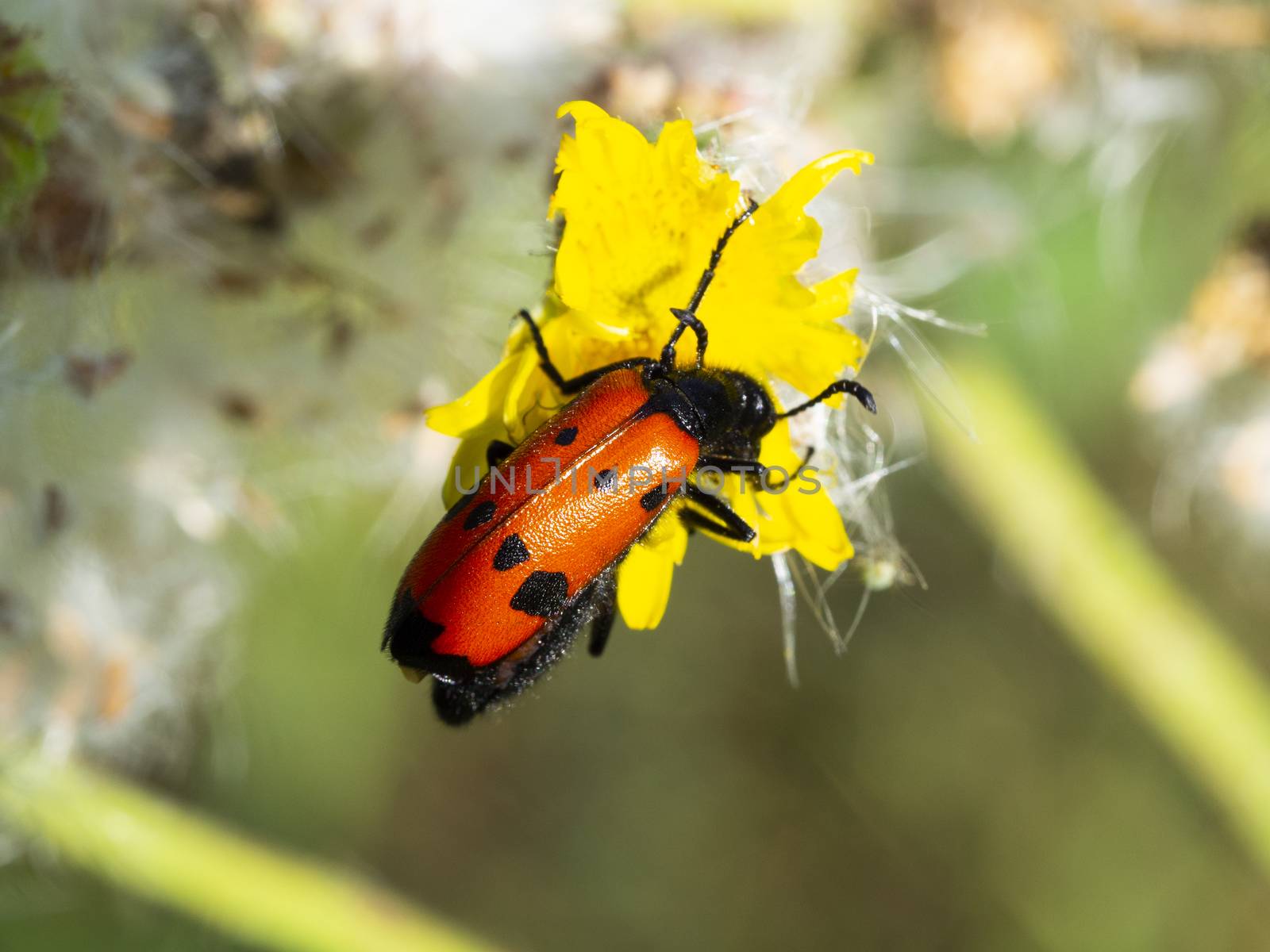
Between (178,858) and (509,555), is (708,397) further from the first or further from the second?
(178,858)

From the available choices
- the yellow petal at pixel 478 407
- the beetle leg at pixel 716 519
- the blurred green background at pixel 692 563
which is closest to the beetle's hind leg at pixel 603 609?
the beetle leg at pixel 716 519

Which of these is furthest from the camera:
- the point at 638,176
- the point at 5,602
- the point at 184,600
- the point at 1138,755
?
the point at 1138,755

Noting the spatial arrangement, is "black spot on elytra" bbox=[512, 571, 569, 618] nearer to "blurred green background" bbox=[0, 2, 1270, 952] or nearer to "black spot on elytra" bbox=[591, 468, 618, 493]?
"black spot on elytra" bbox=[591, 468, 618, 493]

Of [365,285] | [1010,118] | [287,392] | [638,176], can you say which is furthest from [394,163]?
[1010,118]

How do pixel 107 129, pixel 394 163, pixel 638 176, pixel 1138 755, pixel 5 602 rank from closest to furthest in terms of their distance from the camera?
pixel 638 176, pixel 107 129, pixel 394 163, pixel 5 602, pixel 1138 755

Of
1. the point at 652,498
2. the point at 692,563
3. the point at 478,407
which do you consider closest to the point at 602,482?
the point at 652,498

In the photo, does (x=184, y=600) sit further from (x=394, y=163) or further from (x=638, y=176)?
(x=638, y=176)
